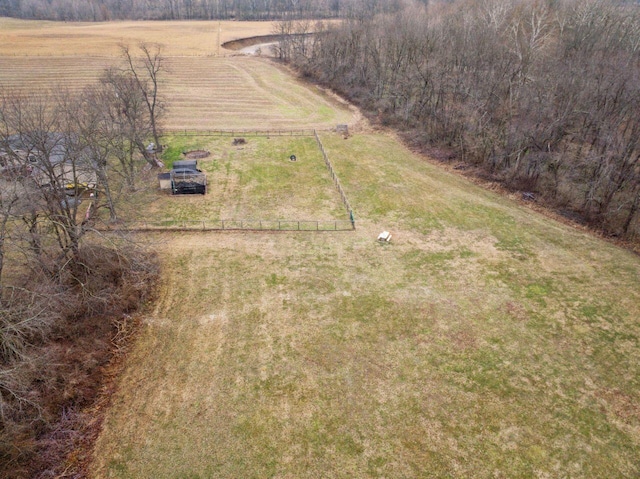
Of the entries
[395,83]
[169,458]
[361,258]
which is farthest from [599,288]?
[395,83]

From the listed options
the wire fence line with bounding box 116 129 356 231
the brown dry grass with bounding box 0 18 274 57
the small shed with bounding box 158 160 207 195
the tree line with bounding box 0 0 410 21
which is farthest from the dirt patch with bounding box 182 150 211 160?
the tree line with bounding box 0 0 410 21

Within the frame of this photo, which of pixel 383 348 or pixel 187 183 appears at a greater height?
pixel 187 183

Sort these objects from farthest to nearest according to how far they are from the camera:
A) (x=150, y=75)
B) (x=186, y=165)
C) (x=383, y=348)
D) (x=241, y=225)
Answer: (x=150, y=75), (x=186, y=165), (x=241, y=225), (x=383, y=348)

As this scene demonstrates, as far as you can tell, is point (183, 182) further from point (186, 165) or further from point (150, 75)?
point (150, 75)

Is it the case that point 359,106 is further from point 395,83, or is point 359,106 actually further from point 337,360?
point 337,360

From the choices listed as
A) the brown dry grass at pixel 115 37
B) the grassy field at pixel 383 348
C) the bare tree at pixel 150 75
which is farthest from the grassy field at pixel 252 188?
the brown dry grass at pixel 115 37

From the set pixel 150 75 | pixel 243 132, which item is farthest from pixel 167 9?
pixel 243 132

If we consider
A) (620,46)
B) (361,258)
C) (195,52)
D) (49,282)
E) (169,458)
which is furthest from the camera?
(195,52)
